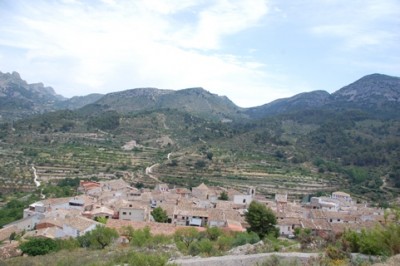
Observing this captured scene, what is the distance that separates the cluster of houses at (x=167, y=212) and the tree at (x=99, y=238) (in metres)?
3.82

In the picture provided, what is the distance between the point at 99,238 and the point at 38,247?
3.34 metres

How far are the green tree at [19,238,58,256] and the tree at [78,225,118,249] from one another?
1700mm

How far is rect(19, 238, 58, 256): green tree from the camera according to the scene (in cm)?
2278

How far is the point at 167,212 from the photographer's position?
1406 inches

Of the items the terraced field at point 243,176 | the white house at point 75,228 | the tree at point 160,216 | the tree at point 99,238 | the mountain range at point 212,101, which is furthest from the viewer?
the mountain range at point 212,101

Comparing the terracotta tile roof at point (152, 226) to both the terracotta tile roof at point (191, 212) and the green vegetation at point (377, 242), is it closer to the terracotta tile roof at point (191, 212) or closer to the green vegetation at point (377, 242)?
the terracotta tile roof at point (191, 212)

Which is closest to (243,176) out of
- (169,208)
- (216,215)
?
(169,208)

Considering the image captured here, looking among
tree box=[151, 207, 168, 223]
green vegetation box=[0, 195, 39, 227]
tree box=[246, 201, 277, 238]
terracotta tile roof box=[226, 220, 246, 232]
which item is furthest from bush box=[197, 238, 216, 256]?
green vegetation box=[0, 195, 39, 227]

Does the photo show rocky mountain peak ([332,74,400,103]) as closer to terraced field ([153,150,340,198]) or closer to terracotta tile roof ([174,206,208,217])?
terraced field ([153,150,340,198])

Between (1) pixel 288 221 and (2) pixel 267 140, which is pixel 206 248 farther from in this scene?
(2) pixel 267 140

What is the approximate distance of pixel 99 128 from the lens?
100 m

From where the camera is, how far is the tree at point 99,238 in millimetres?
23516

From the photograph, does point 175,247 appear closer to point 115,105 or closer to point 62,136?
point 62,136

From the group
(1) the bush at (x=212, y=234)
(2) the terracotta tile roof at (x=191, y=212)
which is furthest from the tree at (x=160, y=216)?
(1) the bush at (x=212, y=234)
